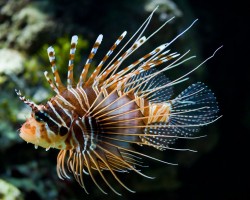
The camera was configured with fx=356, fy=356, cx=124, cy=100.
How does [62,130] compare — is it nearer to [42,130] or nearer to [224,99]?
[42,130]

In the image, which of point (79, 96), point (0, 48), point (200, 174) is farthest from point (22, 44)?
point (200, 174)

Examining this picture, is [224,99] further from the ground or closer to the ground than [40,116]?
closer to the ground

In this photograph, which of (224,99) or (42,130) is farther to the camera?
(224,99)

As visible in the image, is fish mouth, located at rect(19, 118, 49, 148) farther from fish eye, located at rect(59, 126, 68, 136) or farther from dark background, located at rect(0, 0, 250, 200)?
dark background, located at rect(0, 0, 250, 200)

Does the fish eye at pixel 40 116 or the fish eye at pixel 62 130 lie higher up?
the fish eye at pixel 40 116

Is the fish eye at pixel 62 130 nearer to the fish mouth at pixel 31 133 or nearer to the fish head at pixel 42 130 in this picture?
A: the fish head at pixel 42 130

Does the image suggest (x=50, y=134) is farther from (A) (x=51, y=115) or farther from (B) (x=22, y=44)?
(B) (x=22, y=44)

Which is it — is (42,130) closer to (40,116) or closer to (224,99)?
(40,116)

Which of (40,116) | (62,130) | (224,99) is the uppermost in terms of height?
(40,116)

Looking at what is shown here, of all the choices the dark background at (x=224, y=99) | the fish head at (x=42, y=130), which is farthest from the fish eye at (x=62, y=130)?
the dark background at (x=224, y=99)

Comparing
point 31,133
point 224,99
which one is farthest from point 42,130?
point 224,99

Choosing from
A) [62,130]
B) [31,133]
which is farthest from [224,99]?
[31,133]

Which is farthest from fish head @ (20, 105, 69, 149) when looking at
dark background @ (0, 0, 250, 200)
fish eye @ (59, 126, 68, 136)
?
dark background @ (0, 0, 250, 200)
